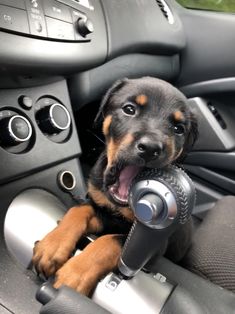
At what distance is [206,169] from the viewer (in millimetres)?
2436

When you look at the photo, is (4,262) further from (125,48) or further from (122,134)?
(125,48)

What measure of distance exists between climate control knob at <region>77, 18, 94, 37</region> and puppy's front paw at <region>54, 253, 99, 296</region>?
70cm

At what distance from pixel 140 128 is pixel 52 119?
283 mm

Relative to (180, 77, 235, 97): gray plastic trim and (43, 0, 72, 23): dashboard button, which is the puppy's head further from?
(180, 77, 235, 97): gray plastic trim


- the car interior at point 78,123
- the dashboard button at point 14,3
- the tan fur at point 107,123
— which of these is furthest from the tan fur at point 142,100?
the dashboard button at point 14,3

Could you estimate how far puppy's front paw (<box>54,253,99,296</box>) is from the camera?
109 centimetres

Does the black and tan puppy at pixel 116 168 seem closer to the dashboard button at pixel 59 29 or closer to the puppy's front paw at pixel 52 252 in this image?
the puppy's front paw at pixel 52 252

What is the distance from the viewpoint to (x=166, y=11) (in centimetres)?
212

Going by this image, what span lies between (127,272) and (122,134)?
508mm

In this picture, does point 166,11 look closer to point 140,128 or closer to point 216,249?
point 140,128

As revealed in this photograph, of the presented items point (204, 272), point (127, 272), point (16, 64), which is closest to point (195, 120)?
point (204, 272)

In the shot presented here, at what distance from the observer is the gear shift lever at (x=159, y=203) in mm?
809

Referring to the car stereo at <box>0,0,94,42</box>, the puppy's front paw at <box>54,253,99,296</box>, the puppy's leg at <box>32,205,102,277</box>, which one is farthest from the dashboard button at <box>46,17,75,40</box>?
the puppy's front paw at <box>54,253,99,296</box>

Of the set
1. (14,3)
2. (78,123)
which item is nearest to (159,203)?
(14,3)
